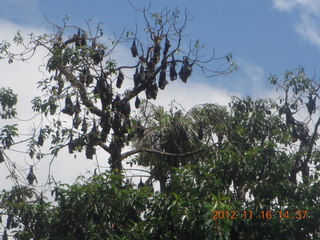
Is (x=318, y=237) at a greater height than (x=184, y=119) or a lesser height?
lesser

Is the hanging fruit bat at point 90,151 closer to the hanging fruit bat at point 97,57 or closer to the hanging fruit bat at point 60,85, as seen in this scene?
the hanging fruit bat at point 60,85

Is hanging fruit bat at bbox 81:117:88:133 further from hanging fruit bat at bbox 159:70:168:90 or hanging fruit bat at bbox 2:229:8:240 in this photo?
hanging fruit bat at bbox 2:229:8:240

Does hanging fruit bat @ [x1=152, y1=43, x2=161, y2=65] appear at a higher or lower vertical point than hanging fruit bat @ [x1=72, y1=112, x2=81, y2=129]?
higher

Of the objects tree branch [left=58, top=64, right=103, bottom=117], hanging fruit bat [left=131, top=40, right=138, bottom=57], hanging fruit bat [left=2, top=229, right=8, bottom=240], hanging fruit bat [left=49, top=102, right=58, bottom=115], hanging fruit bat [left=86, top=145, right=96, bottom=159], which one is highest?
hanging fruit bat [left=131, top=40, right=138, bottom=57]

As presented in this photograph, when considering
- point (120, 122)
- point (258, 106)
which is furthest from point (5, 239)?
point (258, 106)

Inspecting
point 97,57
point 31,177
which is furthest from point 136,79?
point 31,177

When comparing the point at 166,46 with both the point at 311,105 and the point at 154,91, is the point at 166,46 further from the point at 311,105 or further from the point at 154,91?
the point at 311,105

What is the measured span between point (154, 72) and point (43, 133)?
2138 millimetres

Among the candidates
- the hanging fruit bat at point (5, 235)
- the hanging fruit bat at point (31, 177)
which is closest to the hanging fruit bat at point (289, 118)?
the hanging fruit bat at point (31, 177)

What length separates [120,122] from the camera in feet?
33.7

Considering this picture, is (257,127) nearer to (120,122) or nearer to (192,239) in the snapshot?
(120,122)

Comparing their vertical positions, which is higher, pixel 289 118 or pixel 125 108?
pixel 289 118

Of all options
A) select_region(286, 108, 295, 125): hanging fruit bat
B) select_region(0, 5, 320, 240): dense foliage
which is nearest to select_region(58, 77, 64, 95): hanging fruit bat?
select_region(0, 5, 320, 240): dense foliage

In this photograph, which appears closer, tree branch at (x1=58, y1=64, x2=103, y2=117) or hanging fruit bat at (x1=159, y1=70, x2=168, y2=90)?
tree branch at (x1=58, y1=64, x2=103, y2=117)
